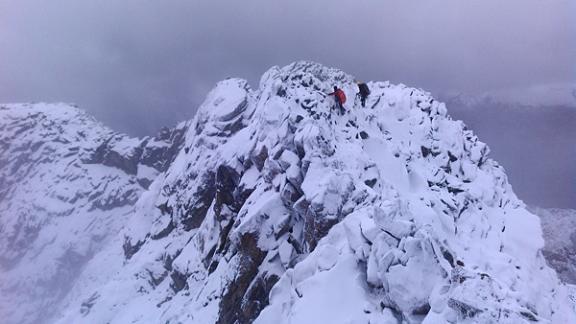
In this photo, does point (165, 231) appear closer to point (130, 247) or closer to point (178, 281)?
point (130, 247)

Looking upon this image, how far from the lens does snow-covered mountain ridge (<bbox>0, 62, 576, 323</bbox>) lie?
51.5ft

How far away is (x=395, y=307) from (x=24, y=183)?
184589 millimetres

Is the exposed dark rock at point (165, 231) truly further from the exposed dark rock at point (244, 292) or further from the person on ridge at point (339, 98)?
the person on ridge at point (339, 98)

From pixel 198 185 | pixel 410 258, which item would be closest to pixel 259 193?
pixel 410 258

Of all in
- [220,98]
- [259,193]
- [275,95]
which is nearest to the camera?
[259,193]

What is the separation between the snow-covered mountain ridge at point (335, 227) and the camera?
1569 centimetres

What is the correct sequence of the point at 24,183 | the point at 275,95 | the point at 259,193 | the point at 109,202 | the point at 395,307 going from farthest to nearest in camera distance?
the point at 24,183 → the point at 109,202 → the point at 275,95 → the point at 259,193 → the point at 395,307

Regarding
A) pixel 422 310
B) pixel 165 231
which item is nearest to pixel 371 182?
pixel 422 310

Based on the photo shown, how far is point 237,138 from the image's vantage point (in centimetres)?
4581

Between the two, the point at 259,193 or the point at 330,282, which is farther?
the point at 259,193

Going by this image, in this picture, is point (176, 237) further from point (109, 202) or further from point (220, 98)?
point (109, 202)

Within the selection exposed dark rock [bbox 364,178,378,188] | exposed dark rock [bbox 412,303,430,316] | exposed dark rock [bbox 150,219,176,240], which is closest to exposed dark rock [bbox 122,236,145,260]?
exposed dark rock [bbox 150,219,176,240]

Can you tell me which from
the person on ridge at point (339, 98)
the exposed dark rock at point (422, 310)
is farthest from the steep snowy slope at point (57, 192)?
the exposed dark rock at point (422, 310)

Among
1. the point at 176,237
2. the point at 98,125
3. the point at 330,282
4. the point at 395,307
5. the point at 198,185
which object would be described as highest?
the point at 98,125
